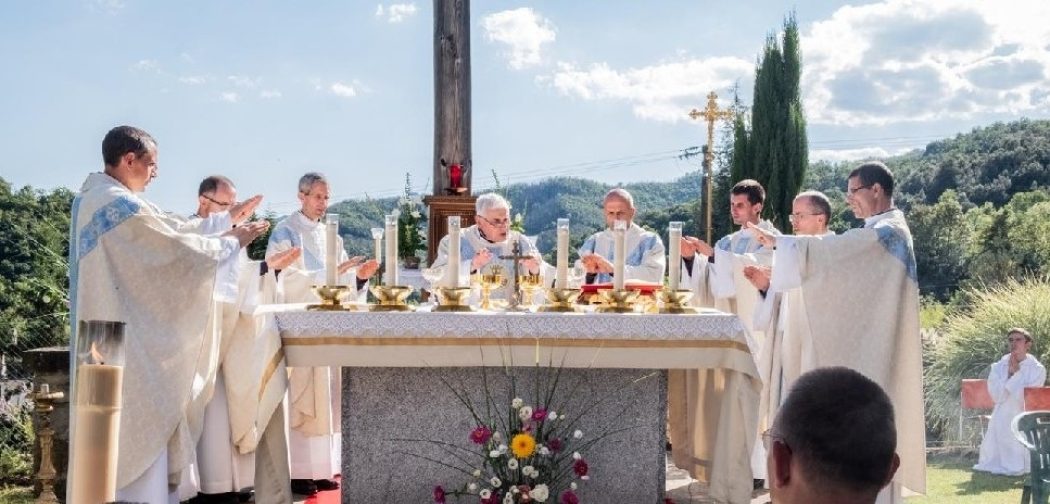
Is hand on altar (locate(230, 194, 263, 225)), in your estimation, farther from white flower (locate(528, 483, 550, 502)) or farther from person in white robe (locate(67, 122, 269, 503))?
white flower (locate(528, 483, 550, 502))

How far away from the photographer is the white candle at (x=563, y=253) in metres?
5.06

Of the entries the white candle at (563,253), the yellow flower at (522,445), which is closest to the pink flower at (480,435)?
the yellow flower at (522,445)

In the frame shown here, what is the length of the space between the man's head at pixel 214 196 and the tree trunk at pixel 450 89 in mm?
3872

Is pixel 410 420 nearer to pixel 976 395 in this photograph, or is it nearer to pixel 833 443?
pixel 833 443

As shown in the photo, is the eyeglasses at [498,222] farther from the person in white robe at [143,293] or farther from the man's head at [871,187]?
the man's head at [871,187]

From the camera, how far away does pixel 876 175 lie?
5219 mm

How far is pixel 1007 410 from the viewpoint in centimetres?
1058

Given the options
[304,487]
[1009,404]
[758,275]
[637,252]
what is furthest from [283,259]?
[1009,404]

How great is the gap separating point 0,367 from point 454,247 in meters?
5.30

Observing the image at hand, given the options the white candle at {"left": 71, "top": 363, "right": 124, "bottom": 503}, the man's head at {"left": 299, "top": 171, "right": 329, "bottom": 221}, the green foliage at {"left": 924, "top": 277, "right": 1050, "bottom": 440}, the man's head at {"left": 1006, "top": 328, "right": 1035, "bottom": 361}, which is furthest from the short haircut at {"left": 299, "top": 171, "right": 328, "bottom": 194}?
the green foliage at {"left": 924, "top": 277, "right": 1050, "bottom": 440}

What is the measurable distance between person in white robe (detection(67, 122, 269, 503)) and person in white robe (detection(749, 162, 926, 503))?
9.72ft

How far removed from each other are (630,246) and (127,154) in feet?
11.2

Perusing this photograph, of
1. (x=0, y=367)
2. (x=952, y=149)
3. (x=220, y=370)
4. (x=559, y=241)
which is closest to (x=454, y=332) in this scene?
(x=559, y=241)

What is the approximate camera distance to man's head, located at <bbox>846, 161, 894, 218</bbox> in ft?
17.1
